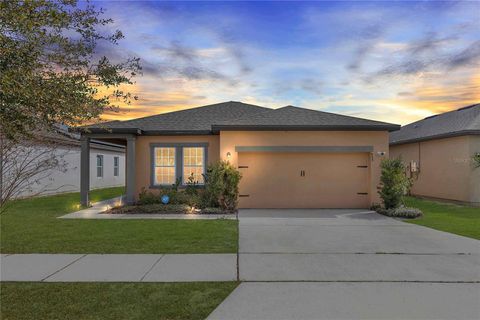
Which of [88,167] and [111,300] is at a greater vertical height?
[88,167]

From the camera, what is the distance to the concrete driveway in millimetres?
4148

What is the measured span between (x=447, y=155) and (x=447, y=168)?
0.63m

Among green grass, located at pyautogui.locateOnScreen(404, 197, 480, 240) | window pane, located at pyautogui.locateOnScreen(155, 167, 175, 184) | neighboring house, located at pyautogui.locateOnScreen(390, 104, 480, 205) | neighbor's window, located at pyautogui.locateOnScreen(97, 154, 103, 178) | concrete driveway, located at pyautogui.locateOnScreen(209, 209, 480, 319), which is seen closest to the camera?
concrete driveway, located at pyautogui.locateOnScreen(209, 209, 480, 319)

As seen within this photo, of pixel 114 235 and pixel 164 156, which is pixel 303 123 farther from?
pixel 114 235

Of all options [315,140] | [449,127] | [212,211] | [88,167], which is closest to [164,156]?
[88,167]

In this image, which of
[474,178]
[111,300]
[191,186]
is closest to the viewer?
[111,300]

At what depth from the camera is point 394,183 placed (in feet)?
41.2

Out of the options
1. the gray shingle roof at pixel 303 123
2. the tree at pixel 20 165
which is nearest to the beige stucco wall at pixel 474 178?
the gray shingle roof at pixel 303 123

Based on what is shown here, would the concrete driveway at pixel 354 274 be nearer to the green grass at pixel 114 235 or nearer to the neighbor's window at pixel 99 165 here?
the green grass at pixel 114 235

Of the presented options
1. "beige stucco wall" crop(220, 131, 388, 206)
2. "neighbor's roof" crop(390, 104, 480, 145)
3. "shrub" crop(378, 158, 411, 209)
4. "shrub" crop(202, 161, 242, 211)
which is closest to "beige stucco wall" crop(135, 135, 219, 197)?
"beige stucco wall" crop(220, 131, 388, 206)

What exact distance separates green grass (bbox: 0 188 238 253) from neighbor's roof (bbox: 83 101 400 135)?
3576 mm

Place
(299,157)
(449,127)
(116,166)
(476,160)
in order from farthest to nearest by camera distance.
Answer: (116,166), (449,127), (476,160), (299,157)

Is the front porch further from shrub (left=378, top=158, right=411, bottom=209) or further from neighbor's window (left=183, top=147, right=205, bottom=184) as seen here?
shrub (left=378, top=158, right=411, bottom=209)

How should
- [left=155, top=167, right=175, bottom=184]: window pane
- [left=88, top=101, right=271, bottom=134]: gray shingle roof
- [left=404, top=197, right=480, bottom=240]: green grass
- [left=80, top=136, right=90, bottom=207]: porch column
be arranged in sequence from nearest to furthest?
[left=404, top=197, right=480, bottom=240]: green grass
[left=80, top=136, right=90, bottom=207]: porch column
[left=88, top=101, right=271, bottom=134]: gray shingle roof
[left=155, top=167, right=175, bottom=184]: window pane
